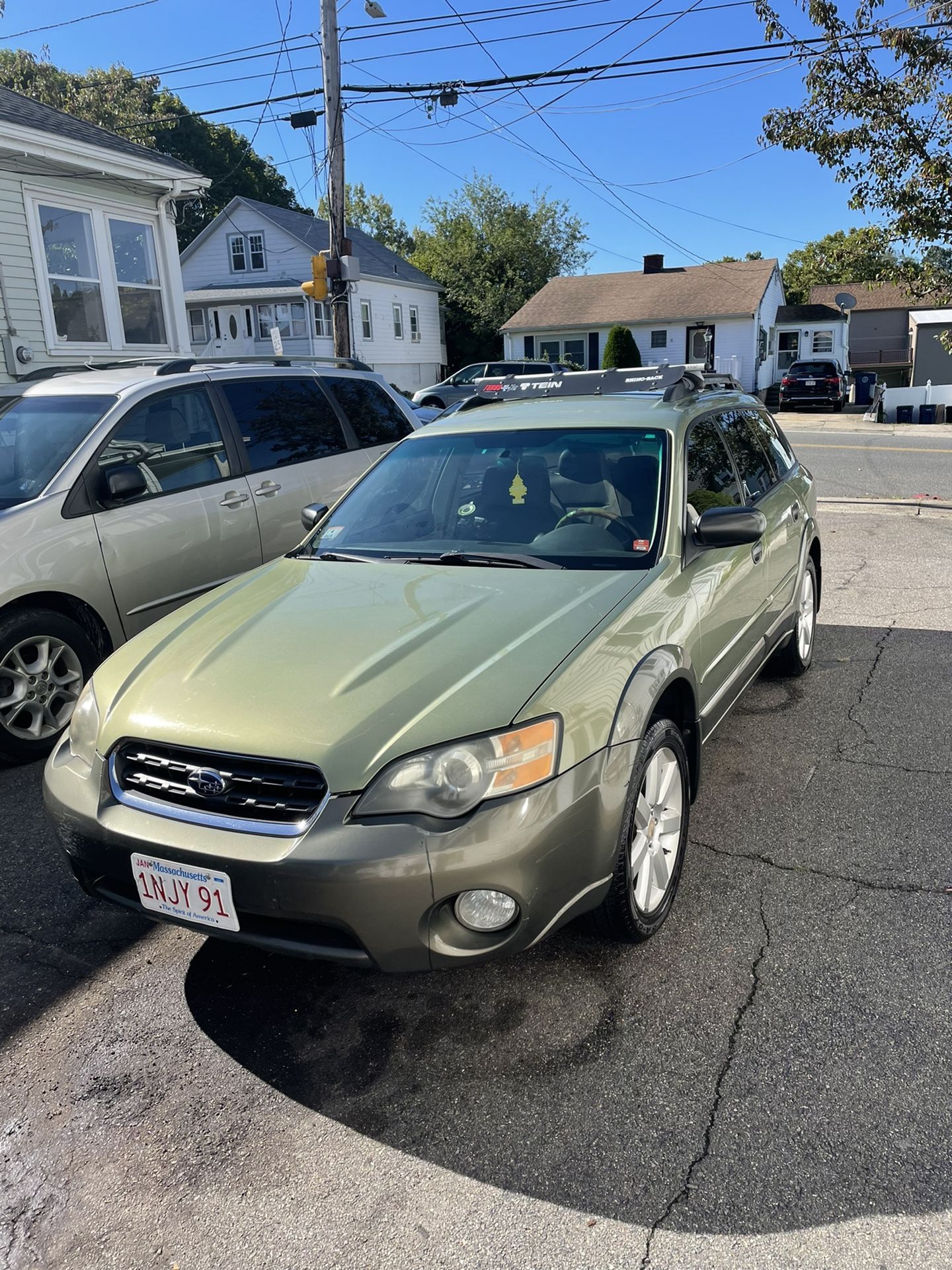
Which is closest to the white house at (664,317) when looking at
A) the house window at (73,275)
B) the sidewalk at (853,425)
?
the sidewalk at (853,425)

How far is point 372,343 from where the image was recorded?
36938 mm

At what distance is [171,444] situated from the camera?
17.9ft

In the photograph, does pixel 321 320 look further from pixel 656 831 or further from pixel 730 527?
pixel 656 831

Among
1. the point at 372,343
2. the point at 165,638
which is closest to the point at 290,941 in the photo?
the point at 165,638

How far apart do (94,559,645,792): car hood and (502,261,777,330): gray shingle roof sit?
3824cm

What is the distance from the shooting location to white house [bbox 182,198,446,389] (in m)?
33.9

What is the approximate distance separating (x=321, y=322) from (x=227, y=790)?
3442 cm

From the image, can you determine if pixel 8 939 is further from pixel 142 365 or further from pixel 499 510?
pixel 142 365

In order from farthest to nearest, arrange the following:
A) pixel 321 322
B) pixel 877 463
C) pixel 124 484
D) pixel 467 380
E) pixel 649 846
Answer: pixel 321 322 → pixel 467 380 → pixel 877 463 → pixel 124 484 → pixel 649 846

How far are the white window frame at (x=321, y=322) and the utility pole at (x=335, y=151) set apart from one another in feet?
62.7

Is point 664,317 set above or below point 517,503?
above

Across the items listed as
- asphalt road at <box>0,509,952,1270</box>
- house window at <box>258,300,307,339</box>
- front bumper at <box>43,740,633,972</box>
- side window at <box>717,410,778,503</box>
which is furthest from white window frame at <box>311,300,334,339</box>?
front bumper at <box>43,740,633,972</box>

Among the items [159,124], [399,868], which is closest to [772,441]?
[399,868]

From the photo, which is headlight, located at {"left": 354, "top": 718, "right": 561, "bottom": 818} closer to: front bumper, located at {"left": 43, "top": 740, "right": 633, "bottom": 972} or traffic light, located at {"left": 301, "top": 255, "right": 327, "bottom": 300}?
front bumper, located at {"left": 43, "top": 740, "right": 633, "bottom": 972}
